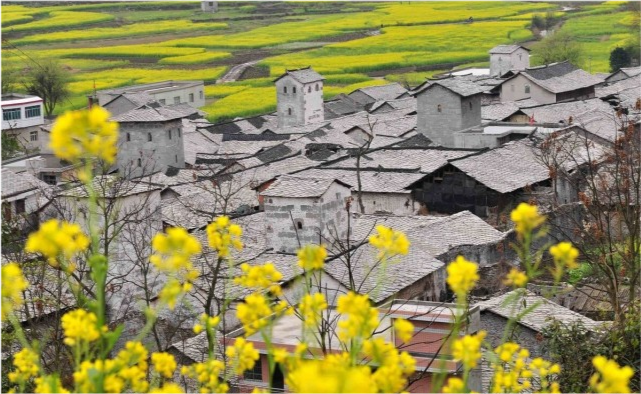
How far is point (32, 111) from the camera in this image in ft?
144

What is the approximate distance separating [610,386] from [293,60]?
2325 inches

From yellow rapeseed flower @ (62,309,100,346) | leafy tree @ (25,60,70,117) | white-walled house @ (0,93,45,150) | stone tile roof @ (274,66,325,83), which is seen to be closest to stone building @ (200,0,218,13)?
leafy tree @ (25,60,70,117)

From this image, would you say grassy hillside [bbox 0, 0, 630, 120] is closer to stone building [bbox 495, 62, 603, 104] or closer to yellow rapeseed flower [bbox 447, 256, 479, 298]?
stone building [bbox 495, 62, 603, 104]

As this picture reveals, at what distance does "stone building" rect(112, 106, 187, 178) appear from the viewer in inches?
1279

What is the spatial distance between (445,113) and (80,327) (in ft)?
100

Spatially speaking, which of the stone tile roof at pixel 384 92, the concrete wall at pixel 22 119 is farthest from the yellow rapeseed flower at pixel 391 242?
the stone tile roof at pixel 384 92

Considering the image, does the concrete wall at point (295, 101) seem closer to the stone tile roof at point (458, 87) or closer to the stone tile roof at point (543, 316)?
the stone tile roof at point (458, 87)

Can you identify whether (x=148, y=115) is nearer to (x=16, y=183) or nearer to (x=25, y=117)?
(x=16, y=183)

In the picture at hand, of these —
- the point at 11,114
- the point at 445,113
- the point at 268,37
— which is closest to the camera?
the point at 445,113

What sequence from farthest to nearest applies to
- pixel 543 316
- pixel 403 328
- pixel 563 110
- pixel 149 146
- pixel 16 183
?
pixel 563 110 → pixel 149 146 → pixel 16 183 → pixel 543 316 → pixel 403 328

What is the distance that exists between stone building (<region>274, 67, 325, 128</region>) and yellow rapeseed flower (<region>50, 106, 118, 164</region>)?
36501 mm

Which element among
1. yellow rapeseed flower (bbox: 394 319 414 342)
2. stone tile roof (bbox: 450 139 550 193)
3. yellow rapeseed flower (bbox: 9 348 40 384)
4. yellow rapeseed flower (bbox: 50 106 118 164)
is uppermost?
yellow rapeseed flower (bbox: 50 106 118 164)

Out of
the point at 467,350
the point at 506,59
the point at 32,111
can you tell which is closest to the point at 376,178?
the point at 32,111

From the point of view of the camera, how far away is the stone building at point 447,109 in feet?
112
